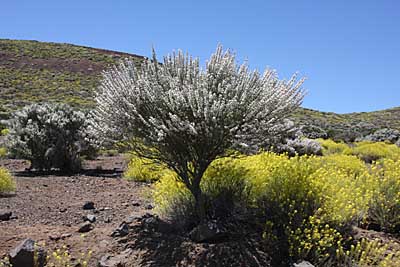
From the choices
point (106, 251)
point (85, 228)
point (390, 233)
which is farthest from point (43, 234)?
point (390, 233)

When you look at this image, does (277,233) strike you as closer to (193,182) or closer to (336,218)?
(336,218)

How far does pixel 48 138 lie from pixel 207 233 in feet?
30.4

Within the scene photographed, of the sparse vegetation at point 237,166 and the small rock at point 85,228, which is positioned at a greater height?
the sparse vegetation at point 237,166

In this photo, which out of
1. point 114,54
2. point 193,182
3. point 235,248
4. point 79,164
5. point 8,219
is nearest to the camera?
point 235,248

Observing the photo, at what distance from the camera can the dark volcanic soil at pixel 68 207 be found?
6055 mm

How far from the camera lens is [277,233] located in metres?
5.75

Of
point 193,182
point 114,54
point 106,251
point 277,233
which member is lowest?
point 106,251

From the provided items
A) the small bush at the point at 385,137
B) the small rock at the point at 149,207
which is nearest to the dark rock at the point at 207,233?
the small rock at the point at 149,207

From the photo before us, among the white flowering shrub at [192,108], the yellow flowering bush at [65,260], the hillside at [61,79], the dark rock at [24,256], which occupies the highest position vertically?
the hillside at [61,79]

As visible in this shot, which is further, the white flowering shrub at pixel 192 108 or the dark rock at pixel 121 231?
the dark rock at pixel 121 231

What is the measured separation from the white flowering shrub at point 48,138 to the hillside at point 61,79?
57.4ft

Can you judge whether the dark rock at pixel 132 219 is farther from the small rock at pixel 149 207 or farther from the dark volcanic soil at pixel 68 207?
the small rock at pixel 149 207

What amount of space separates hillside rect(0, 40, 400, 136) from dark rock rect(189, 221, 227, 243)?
27.3 metres

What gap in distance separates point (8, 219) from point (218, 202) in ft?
10.7
